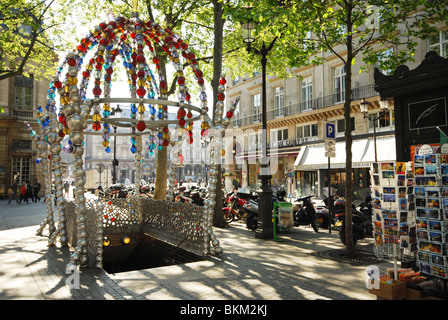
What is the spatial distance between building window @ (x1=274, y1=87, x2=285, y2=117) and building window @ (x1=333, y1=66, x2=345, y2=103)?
5.67 meters

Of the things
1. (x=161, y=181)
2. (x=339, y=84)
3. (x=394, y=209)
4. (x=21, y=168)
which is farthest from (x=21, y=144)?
(x=394, y=209)

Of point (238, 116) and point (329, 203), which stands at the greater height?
point (238, 116)

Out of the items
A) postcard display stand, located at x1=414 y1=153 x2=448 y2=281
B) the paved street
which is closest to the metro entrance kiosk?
postcard display stand, located at x1=414 y1=153 x2=448 y2=281

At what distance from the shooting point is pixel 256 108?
34531mm

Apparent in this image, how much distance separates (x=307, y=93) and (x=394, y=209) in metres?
22.5

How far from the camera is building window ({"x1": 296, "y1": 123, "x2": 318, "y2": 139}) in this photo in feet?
89.2

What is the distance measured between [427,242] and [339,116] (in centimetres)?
2085

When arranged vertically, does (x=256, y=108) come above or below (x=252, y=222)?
above

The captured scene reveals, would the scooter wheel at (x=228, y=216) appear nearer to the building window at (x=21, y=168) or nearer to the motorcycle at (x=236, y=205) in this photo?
the motorcycle at (x=236, y=205)

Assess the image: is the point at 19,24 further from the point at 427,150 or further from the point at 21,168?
the point at 21,168
